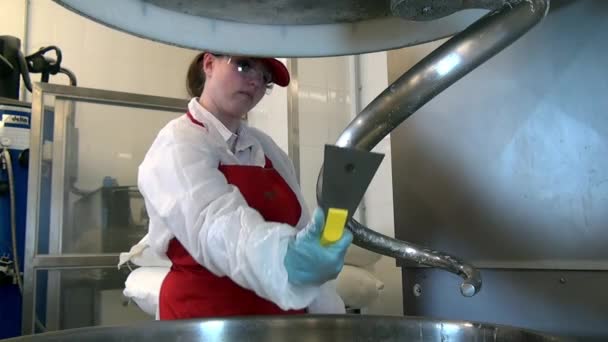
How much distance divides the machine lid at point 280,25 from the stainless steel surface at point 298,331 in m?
0.26

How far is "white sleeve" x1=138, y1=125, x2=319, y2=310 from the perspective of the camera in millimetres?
474

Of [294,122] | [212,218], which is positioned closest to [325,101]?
[294,122]

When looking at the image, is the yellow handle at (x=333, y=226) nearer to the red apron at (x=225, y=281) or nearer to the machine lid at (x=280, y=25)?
the machine lid at (x=280, y=25)

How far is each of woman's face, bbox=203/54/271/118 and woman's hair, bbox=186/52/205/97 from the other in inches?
4.8

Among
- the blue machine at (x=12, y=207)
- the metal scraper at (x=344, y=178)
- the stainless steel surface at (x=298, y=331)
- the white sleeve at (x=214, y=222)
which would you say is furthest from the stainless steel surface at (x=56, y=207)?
the metal scraper at (x=344, y=178)

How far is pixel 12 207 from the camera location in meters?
1.73

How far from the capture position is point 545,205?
0.51 metres

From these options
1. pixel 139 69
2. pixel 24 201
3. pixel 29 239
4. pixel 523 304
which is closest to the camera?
pixel 523 304

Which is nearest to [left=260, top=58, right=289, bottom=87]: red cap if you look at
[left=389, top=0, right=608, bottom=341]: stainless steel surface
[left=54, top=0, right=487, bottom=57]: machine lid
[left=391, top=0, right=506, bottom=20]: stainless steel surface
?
[left=389, top=0, right=608, bottom=341]: stainless steel surface

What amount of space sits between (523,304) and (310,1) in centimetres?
36

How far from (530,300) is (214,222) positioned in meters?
0.33

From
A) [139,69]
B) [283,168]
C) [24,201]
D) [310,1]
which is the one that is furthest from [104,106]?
[310,1]

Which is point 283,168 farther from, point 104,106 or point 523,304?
point 104,106

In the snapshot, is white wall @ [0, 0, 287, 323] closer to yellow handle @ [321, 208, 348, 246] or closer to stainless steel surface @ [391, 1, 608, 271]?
stainless steel surface @ [391, 1, 608, 271]
